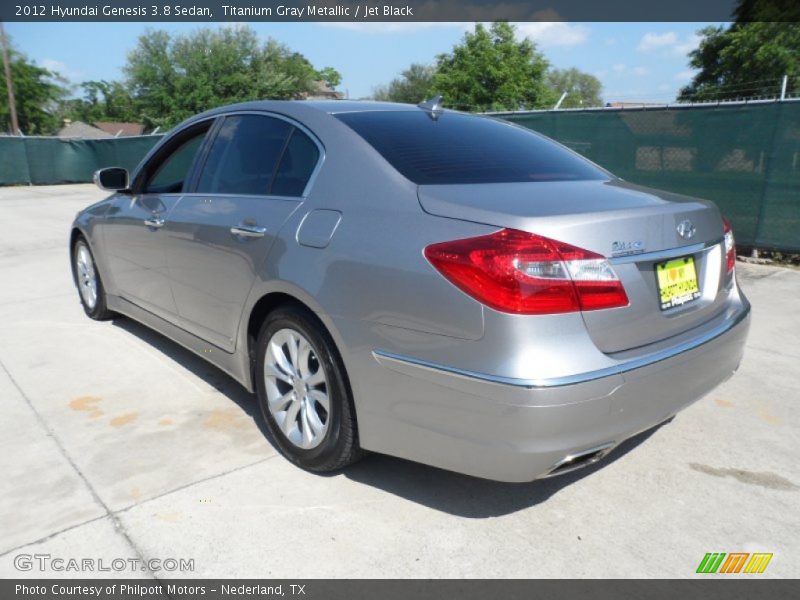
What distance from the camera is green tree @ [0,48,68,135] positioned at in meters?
42.2

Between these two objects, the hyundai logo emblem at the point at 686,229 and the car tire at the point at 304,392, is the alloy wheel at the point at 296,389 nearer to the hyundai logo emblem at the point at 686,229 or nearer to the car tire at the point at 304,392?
the car tire at the point at 304,392

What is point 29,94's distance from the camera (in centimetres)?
4409

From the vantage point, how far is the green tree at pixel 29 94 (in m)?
42.2

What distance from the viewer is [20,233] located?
432 inches

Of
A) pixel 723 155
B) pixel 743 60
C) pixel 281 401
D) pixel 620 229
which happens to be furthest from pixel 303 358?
pixel 743 60

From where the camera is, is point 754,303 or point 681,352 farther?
point 754,303

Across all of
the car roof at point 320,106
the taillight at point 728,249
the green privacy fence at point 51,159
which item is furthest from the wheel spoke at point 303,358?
the green privacy fence at point 51,159

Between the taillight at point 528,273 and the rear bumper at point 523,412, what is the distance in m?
0.25

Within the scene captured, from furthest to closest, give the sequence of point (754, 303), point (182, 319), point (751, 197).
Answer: point (751, 197) → point (754, 303) → point (182, 319)

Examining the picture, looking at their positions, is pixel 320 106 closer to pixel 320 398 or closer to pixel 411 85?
pixel 320 398

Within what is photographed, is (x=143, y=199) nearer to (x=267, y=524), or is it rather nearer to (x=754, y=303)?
(x=267, y=524)

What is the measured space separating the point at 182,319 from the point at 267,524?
65.1 inches

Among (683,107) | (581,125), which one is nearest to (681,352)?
(683,107)

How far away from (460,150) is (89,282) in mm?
3767
